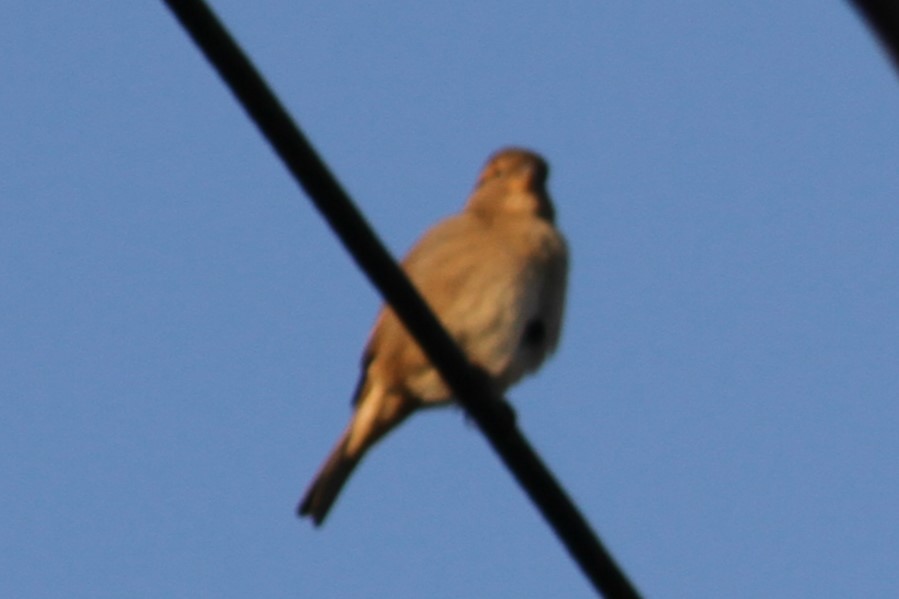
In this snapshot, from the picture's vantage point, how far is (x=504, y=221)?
6234 mm

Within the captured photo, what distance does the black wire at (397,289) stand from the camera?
199 centimetres

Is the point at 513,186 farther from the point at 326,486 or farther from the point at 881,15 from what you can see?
the point at 881,15

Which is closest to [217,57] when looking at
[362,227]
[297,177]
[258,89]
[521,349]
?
[258,89]

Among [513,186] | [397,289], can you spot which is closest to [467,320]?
[513,186]

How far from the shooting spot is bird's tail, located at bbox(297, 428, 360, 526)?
5926mm

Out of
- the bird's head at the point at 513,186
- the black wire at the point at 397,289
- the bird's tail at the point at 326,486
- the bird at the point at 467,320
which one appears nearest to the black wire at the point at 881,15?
the black wire at the point at 397,289

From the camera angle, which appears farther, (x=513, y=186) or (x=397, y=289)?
(x=513, y=186)

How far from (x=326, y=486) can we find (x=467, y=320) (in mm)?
954

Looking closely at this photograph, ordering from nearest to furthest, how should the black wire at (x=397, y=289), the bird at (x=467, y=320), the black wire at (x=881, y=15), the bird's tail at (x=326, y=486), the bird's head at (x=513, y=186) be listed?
the black wire at (x=881, y=15) < the black wire at (x=397, y=289) < the bird at (x=467, y=320) < the bird's tail at (x=326, y=486) < the bird's head at (x=513, y=186)

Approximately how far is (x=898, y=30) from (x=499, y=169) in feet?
19.2

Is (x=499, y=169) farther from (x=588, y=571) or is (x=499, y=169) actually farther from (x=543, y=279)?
(x=588, y=571)

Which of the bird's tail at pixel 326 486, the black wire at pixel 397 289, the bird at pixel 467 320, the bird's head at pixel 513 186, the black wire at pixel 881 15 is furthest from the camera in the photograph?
the bird's head at pixel 513 186

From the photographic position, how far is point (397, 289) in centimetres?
232

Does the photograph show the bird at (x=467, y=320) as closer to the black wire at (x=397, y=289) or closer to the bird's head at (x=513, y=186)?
the bird's head at (x=513, y=186)
